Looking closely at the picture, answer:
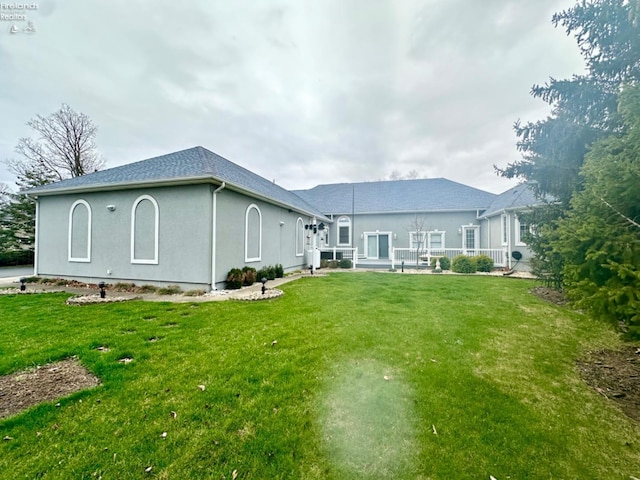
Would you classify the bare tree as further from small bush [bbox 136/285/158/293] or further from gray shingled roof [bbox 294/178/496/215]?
small bush [bbox 136/285/158/293]

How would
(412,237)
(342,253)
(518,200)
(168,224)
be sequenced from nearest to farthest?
(168,224)
(518,200)
(342,253)
(412,237)

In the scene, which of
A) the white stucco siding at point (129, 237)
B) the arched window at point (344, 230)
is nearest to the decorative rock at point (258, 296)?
the white stucco siding at point (129, 237)

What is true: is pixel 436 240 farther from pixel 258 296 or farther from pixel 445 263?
pixel 258 296

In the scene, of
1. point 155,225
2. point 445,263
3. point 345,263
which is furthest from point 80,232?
point 445,263

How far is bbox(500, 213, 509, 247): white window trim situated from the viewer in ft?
45.6

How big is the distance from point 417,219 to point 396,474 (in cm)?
1883

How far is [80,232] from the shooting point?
32.2ft

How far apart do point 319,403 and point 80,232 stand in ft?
38.0

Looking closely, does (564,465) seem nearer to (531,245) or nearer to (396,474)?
(396,474)

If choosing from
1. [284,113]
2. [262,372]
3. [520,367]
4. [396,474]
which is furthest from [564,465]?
[284,113]

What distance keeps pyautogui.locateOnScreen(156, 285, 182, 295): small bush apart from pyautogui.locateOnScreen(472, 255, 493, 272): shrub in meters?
13.7

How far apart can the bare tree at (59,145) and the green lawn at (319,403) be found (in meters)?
23.6

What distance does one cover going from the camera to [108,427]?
2279 millimetres

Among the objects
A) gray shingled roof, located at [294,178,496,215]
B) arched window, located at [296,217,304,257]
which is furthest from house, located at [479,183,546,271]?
arched window, located at [296,217,304,257]
